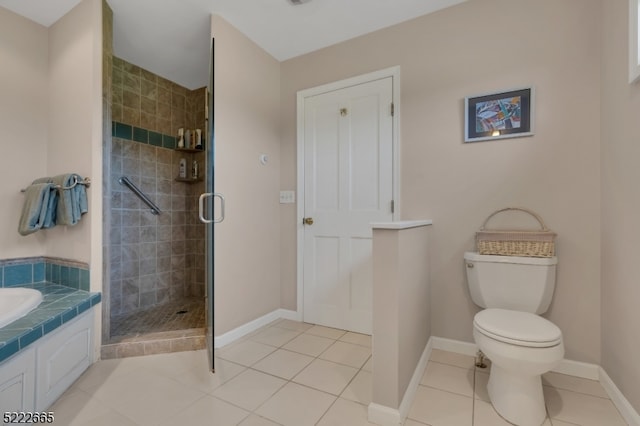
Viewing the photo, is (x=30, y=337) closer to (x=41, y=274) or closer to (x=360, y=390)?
(x=41, y=274)

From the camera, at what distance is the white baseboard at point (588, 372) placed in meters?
1.32

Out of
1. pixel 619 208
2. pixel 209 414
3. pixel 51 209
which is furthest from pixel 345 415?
pixel 51 209

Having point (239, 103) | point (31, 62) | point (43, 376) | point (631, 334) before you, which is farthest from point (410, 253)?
point (31, 62)

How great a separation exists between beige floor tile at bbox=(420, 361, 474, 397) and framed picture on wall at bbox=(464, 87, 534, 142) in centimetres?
153

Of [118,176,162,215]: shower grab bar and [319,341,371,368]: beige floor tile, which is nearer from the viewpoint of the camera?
[319,341,371,368]: beige floor tile

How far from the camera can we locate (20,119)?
2068 millimetres

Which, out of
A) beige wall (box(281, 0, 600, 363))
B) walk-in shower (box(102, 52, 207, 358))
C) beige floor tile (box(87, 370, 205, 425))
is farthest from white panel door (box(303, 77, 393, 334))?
beige floor tile (box(87, 370, 205, 425))

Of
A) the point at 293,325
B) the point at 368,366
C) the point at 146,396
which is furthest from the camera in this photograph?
the point at 293,325

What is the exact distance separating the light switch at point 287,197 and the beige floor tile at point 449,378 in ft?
5.63

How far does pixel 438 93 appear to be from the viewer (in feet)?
6.77

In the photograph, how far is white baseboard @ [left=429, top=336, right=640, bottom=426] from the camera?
52.0 inches

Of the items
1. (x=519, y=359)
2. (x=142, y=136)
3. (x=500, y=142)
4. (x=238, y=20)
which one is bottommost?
(x=519, y=359)

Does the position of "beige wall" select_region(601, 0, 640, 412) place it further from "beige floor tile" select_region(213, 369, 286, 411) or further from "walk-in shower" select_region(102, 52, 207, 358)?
"walk-in shower" select_region(102, 52, 207, 358)

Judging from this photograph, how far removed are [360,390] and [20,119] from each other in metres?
3.02
